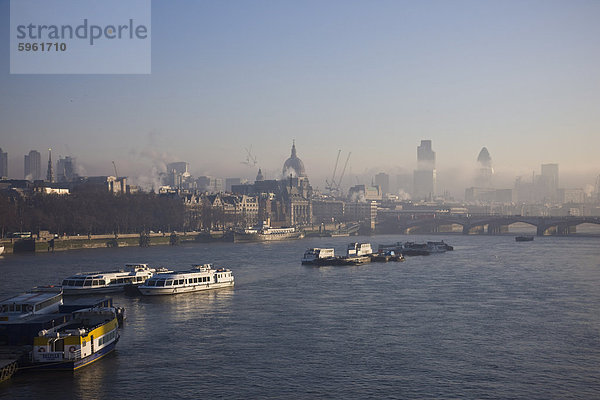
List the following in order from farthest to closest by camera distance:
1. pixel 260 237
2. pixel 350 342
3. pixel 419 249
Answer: pixel 260 237 → pixel 419 249 → pixel 350 342

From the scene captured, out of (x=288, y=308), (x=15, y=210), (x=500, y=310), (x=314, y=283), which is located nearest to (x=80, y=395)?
(x=288, y=308)

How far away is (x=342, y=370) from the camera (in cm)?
2573

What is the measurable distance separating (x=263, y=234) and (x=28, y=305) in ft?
308

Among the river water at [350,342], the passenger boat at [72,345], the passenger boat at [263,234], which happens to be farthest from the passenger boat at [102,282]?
the passenger boat at [263,234]

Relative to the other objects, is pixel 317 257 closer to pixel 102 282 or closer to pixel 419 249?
pixel 419 249

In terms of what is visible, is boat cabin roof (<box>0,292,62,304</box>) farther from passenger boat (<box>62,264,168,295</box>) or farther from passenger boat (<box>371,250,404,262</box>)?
passenger boat (<box>371,250,404,262</box>)

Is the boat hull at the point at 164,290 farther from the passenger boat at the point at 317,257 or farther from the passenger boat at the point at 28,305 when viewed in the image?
the passenger boat at the point at 317,257

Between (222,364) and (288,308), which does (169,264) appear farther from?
(222,364)

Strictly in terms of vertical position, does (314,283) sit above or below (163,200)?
below

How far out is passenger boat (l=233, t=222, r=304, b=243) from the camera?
118 m

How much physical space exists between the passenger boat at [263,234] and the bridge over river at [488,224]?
41.2m

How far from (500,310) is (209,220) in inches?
3745

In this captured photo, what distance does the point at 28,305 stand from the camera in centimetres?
3061

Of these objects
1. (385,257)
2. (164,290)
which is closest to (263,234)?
(385,257)
